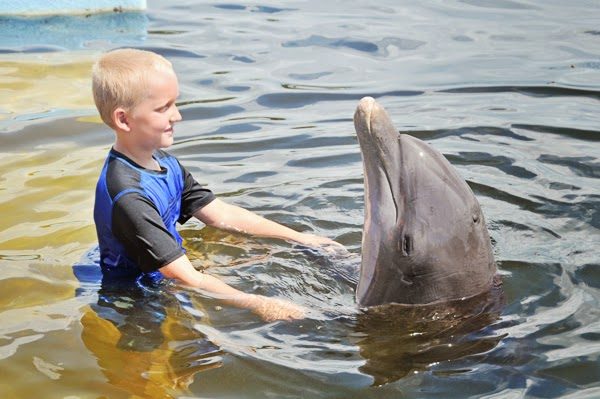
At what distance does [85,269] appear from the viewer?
5.80m

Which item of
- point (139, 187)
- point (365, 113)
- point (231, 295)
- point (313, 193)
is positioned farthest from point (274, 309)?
point (313, 193)

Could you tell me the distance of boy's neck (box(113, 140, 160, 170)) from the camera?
5.45 m

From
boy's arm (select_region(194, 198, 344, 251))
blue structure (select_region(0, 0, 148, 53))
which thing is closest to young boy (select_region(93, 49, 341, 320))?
boy's arm (select_region(194, 198, 344, 251))

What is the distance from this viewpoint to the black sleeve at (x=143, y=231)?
5211 mm

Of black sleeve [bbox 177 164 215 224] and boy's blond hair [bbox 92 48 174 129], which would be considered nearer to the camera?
boy's blond hair [bbox 92 48 174 129]

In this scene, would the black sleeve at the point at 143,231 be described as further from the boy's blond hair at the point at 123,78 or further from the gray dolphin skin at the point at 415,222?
the gray dolphin skin at the point at 415,222

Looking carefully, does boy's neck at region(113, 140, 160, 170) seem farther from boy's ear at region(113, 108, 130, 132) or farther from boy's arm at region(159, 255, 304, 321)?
boy's arm at region(159, 255, 304, 321)

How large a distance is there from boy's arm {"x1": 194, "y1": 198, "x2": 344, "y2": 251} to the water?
0.09 m

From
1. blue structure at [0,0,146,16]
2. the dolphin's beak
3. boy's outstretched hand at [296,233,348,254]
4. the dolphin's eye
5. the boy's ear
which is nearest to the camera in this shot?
the dolphin's beak

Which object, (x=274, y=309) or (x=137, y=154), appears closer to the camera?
(x=274, y=309)

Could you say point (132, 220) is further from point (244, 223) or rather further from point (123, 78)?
point (244, 223)

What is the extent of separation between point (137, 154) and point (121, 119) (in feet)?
0.81

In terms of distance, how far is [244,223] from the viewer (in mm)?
6434

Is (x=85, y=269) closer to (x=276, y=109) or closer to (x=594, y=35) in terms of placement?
(x=276, y=109)
